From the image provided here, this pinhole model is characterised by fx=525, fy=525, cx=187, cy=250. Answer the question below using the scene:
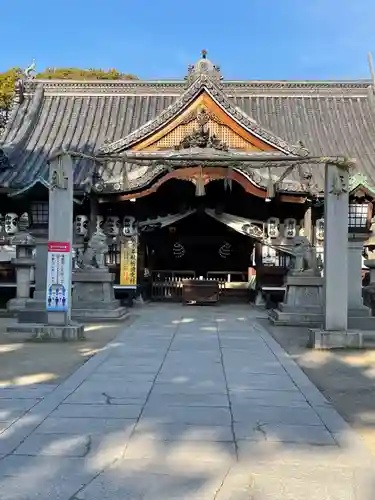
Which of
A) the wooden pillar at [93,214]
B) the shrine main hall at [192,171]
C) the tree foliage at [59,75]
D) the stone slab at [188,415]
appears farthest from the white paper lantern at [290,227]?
the tree foliage at [59,75]

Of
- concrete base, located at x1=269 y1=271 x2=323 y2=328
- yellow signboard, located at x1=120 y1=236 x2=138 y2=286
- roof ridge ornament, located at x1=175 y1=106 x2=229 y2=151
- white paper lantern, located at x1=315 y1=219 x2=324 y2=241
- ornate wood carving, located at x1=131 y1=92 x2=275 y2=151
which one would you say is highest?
ornate wood carving, located at x1=131 y1=92 x2=275 y2=151

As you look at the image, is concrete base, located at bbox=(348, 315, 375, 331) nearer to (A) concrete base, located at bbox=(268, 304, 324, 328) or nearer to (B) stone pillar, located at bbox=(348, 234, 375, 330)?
(B) stone pillar, located at bbox=(348, 234, 375, 330)

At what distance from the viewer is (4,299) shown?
56.7ft

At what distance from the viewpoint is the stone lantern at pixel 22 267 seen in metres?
14.9

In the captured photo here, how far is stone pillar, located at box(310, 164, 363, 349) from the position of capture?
9598 mm

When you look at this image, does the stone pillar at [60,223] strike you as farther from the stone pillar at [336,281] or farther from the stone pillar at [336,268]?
the stone pillar at [336,268]

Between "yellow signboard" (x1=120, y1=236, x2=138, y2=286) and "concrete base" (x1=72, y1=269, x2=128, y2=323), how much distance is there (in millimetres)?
3384

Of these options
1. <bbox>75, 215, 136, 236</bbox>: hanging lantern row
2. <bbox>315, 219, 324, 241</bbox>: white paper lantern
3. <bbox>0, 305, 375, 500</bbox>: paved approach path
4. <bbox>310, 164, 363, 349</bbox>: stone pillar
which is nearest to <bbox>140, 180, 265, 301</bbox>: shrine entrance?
<bbox>75, 215, 136, 236</bbox>: hanging lantern row

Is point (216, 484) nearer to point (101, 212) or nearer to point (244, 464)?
point (244, 464)

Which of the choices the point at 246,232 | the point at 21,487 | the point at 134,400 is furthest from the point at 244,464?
the point at 246,232

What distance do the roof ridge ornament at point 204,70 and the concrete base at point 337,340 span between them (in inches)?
472

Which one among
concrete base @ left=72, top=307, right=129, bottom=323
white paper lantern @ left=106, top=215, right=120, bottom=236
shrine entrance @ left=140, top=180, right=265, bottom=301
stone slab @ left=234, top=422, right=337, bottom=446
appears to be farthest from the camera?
shrine entrance @ left=140, top=180, right=265, bottom=301

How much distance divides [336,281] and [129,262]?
9616mm

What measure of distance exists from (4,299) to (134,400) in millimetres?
12664
